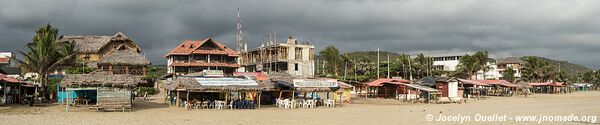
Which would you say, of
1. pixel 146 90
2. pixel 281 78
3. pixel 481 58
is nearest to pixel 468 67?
pixel 481 58

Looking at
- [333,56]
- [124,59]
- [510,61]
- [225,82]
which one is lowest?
[225,82]

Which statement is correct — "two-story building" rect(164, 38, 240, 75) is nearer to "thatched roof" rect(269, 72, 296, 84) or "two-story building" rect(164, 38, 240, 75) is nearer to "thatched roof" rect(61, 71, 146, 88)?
"thatched roof" rect(269, 72, 296, 84)

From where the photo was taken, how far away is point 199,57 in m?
57.4

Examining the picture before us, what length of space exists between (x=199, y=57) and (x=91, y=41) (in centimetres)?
1228

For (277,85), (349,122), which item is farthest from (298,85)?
(349,122)

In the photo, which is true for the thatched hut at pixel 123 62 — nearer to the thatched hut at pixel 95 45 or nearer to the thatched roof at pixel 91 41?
the thatched hut at pixel 95 45

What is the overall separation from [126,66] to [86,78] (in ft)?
72.4

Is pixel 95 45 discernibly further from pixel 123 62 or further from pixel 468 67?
pixel 468 67

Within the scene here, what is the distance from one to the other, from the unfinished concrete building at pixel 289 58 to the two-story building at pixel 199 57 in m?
8.40

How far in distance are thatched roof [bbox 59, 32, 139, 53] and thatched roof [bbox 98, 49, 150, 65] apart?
8012 mm

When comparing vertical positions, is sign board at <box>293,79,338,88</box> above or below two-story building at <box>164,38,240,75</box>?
below

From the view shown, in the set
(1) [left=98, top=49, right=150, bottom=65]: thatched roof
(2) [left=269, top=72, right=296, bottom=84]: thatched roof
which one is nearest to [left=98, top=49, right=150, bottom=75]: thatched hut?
(1) [left=98, top=49, right=150, bottom=65]: thatched roof

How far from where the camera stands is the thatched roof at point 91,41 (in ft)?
179

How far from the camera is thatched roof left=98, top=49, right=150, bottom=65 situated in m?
47.0
